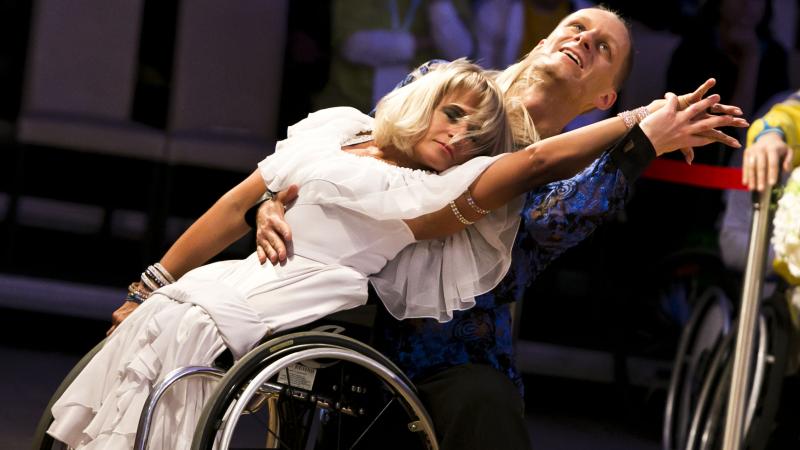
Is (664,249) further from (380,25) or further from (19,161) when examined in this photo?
(19,161)

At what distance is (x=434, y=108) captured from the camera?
2.15 meters

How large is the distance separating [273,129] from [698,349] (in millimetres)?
2116

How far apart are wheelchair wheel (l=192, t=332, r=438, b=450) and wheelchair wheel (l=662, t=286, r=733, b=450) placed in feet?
6.56

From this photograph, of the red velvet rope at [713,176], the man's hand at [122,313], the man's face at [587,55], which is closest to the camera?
the man's hand at [122,313]

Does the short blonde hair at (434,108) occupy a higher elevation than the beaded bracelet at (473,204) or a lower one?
higher

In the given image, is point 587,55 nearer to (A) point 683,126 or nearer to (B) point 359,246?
(A) point 683,126

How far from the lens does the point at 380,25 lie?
4883 millimetres

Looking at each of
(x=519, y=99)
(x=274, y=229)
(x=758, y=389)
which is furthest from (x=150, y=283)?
(x=758, y=389)

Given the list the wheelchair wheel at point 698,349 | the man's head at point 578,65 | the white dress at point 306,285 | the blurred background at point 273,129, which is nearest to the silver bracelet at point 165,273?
the white dress at point 306,285

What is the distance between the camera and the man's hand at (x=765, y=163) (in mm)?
2264

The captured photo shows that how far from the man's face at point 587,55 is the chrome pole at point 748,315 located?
475 millimetres

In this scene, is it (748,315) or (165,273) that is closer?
(748,315)

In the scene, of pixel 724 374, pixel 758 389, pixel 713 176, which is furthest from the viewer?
pixel 724 374

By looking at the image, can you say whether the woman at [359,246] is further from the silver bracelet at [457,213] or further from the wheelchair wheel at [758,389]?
the wheelchair wheel at [758,389]
